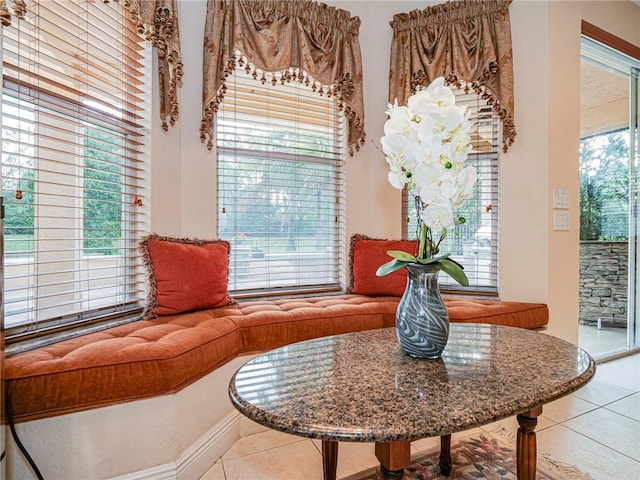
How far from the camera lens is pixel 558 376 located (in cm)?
90

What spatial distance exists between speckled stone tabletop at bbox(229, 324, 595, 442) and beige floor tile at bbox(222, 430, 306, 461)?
0.83 m

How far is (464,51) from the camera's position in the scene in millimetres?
2426

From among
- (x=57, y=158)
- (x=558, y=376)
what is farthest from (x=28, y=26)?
(x=558, y=376)

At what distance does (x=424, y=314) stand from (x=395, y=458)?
0.39 meters

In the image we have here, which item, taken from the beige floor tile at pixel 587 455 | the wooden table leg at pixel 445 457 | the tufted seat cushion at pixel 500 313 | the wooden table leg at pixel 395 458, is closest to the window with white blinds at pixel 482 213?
the tufted seat cushion at pixel 500 313

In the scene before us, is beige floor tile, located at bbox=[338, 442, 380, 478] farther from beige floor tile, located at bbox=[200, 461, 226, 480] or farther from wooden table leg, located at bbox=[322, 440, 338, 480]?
beige floor tile, located at bbox=[200, 461, 226, 480]

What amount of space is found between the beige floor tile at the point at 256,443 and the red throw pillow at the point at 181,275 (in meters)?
0.72

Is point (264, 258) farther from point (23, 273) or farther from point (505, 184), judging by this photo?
point (505, 184)

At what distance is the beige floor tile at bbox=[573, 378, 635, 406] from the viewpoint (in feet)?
7.05

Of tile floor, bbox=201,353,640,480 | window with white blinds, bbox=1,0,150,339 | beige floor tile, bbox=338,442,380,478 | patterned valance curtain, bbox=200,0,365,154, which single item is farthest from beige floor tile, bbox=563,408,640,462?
window with white blinds, bbox=1,0,150,339

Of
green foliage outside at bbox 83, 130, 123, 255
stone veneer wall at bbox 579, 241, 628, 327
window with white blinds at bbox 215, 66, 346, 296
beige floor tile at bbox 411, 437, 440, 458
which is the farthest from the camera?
stone veneer wall at bbox 579, 241, 628, 327

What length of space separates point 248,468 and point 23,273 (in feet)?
4.21

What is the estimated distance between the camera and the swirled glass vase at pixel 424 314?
1001 mm

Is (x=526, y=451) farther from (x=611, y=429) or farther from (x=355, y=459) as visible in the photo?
(x=611, y=429)
